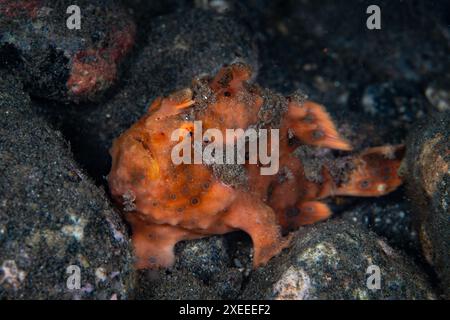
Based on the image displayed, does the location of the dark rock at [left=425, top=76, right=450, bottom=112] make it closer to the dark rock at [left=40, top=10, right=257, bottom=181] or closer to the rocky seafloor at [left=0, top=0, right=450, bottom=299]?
the rocky seafloor at [left=0, top=0, right=450, bottom=299]

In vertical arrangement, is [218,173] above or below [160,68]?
below

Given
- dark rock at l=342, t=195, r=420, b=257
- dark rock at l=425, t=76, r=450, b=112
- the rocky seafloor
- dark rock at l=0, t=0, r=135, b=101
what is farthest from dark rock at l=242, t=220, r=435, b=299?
dark rock at l=425, t=76, r=450, b=112

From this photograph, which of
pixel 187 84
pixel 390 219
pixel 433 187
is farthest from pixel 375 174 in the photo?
pixel 187 84

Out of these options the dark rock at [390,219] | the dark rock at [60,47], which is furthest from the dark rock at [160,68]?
the dark rock at [390,219]

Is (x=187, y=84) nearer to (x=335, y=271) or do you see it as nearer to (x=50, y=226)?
(x=50, y=226)
